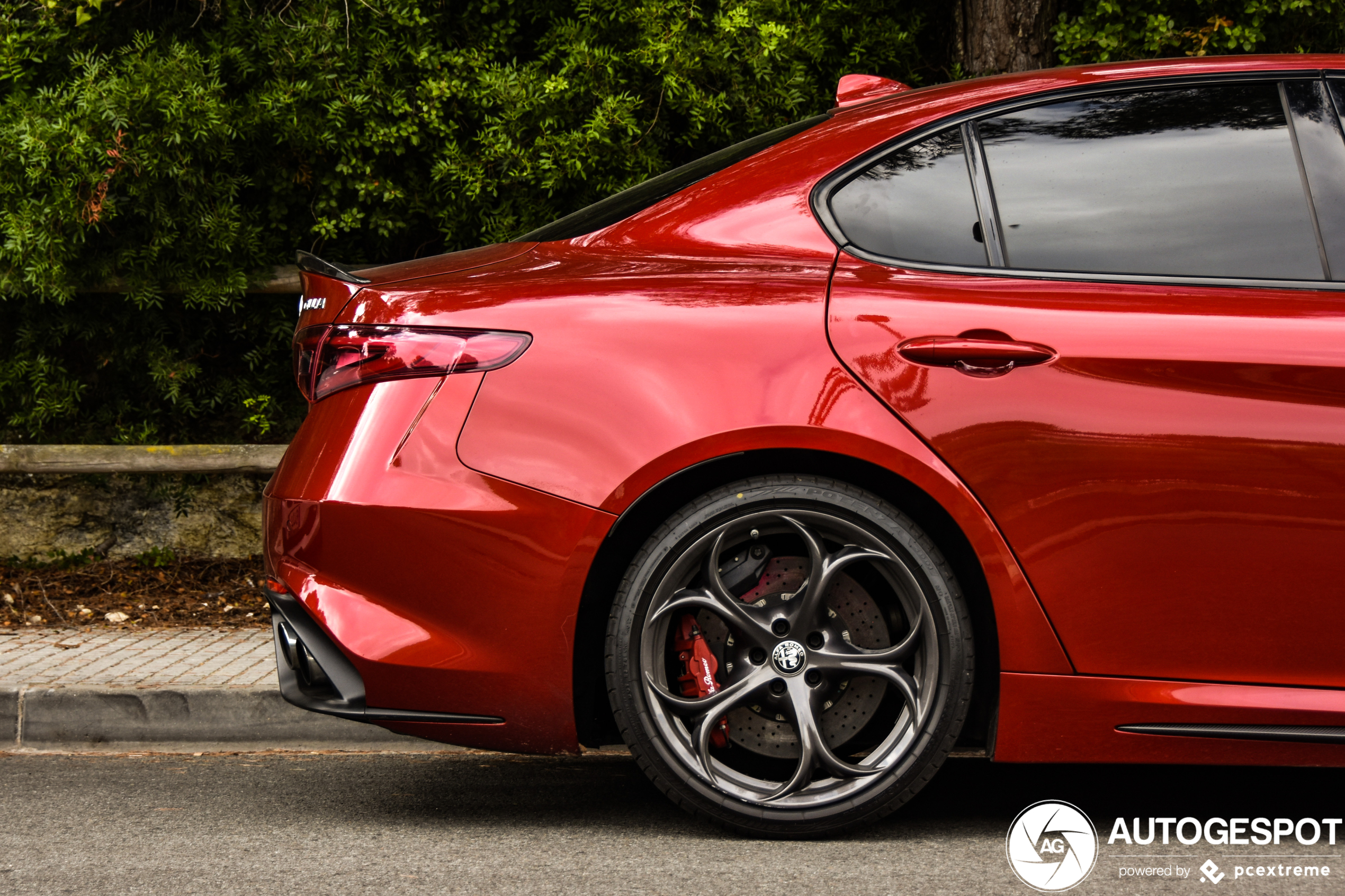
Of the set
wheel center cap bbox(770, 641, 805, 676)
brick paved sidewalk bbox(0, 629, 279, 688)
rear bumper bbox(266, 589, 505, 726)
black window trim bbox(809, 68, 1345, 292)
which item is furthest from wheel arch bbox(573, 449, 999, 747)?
brick paved sidewalk bbox(0, 629, 279, 688)

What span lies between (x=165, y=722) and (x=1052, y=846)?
8.76 ft

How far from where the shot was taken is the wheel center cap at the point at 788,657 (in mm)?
2633

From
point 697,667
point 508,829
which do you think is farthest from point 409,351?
point 508,829

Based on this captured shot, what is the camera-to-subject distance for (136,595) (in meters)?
5.43

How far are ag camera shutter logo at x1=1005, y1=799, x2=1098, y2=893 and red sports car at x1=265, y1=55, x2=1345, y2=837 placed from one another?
0.76 ft

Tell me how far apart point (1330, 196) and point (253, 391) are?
452cm

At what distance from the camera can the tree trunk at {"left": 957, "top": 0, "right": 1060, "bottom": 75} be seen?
203 inches

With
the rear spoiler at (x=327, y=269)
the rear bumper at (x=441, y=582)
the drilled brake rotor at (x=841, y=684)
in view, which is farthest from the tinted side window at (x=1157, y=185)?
the rear spoiler at (x=327, y=269)

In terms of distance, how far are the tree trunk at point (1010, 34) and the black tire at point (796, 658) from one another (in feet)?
10.7

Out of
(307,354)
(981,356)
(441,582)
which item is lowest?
(441,582)

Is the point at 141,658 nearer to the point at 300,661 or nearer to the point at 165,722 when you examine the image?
the point at 165,722

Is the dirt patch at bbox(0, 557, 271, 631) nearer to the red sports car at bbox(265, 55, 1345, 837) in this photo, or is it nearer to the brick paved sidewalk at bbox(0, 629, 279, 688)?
the brick paved sidewalk at bbox(0, 629, 279, 688)

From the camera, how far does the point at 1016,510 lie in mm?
2547

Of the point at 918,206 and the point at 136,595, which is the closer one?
the point at 918,206
